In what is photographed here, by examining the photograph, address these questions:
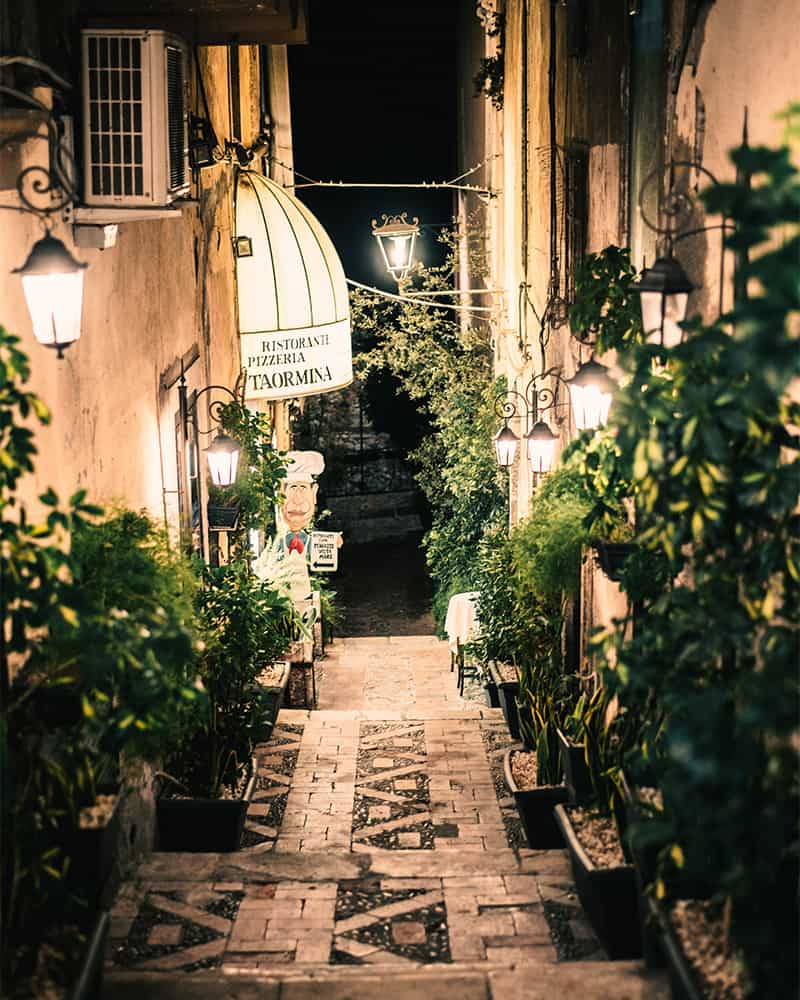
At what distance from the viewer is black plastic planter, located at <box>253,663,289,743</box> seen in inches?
341

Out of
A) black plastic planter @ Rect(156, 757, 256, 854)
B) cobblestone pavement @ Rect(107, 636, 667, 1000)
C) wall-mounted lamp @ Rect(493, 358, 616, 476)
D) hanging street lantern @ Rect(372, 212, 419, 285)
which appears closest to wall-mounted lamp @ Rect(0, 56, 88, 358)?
wall-mounted lamp @ Rect(493, 358, 616, 476)

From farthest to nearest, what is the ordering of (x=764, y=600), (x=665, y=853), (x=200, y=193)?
1. (x=200, y=193)
2. (x=665, y=853)
3. (x=764, y=600)

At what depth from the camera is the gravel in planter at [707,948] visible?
15.0ft

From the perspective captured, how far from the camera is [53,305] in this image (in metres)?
5.32

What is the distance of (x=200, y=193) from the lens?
10977 millimetres

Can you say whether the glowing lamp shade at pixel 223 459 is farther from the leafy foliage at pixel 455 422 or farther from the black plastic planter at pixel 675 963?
the leafy foliage at pixel 455 422

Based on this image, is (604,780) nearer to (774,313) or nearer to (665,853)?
(665,853)

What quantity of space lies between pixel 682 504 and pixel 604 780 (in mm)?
2934

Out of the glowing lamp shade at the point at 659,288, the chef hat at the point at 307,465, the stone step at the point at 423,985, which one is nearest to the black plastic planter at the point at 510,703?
the stone step at the point at 423,985

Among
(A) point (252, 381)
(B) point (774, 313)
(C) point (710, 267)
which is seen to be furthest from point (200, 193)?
(B) point (774, 313)

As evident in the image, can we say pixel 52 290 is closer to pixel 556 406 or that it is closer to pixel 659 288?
pixel 659 288

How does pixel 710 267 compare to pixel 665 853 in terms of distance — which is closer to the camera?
pixel 665 853

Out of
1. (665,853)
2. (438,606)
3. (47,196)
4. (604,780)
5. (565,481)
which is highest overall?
(47,196)

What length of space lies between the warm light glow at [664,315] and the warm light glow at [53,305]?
2421 millimetres
